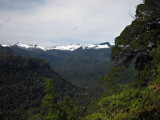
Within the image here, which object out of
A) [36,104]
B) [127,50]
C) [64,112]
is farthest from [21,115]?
[127,50]

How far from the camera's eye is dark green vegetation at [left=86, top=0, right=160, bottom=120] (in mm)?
9078

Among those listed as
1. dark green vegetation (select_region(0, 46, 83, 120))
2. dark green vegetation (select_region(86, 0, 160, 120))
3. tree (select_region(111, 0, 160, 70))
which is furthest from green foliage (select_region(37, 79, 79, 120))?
dark green vegetation (select_region(0, 46, 83, 120))

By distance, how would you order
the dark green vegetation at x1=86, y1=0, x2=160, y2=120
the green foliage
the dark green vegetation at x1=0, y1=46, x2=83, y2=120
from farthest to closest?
the dark green vegetation at x1=0, y1=46, x2=83, y2=120 < the green foliage < the dark green vegetation at x1=86, y1=0, x2=160, y2=120

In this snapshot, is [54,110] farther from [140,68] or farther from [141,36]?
[141,36]

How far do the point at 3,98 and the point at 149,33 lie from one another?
158713 millimetres

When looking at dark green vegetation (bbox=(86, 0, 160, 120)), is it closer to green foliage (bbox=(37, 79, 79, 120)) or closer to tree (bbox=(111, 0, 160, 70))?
tree (bbox=(111, 0, 160, 70))

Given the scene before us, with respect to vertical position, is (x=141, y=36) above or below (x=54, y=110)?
above

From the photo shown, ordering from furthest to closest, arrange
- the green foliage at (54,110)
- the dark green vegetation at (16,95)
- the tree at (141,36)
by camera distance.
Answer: the dark green vegetation at (16,95) → the green foliage at (54,110) → the tree at (141,36)

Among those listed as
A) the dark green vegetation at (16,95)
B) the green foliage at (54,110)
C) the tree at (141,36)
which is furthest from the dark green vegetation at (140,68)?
the dark green vegetation at (16,95)

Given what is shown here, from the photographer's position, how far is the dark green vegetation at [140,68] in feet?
29.8

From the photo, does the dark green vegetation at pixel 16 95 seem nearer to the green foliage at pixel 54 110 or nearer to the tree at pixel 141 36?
the green foliage at pixel 54 110

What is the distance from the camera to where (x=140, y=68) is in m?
18.1

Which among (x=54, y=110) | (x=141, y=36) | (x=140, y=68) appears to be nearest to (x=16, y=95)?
(x=54, y=110)

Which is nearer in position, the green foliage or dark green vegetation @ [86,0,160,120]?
dark green vegetation @ [86,0,160,120]
